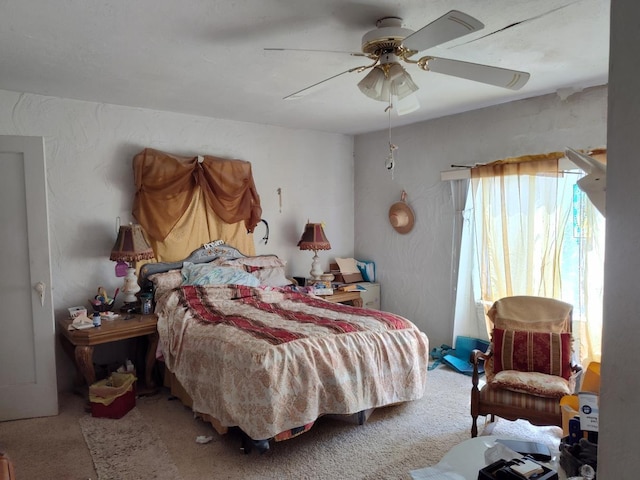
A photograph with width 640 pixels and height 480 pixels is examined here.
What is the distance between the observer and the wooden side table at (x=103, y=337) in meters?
3.02

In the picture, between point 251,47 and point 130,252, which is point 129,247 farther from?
point 251,47

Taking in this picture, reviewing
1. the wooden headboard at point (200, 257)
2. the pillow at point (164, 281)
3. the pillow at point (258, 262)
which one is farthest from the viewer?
the pillow at point (258, 262)

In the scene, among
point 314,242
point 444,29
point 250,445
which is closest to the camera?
point 444,29

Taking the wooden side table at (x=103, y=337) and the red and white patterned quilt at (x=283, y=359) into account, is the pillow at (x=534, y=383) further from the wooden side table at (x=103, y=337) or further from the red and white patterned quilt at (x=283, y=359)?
the wooden side table at (x=103, y=337)

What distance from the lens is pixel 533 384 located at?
247 centimetres

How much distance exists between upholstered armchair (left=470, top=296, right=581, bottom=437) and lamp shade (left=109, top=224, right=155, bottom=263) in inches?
103

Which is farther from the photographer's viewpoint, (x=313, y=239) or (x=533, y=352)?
(x=313, y=239)

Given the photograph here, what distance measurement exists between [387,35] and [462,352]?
311 centimetres

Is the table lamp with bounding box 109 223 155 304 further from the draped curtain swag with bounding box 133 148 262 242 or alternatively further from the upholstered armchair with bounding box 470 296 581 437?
the upholstered armchair with bounding box 470 296 581 437

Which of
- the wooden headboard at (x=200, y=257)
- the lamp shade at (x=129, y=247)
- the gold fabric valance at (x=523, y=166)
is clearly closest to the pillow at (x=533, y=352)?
the gold fabric valance at (x=523, y=166)

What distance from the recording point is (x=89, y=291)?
358 cm

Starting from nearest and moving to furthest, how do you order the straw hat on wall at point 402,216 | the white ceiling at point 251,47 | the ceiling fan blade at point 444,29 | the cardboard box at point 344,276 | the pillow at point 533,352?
the ceiling fan blade at point 444,29 → the white ceiling at point 251,47 → the pillow at point 533,352 → the straw hat on wall at point 402,216 → the cardboard box at point 344,276

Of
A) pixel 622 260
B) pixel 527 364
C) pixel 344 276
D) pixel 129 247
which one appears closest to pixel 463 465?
pixel 527 364

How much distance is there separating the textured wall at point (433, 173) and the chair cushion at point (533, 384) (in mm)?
1653
